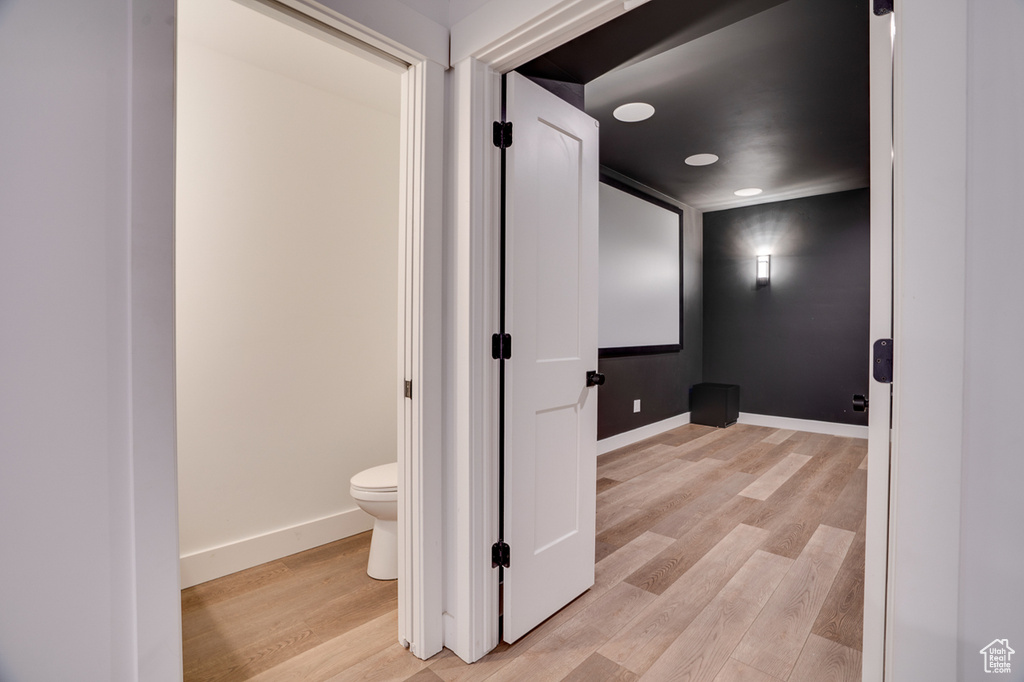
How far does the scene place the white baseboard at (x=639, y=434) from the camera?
429 cm

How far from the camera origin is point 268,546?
2.36 meters

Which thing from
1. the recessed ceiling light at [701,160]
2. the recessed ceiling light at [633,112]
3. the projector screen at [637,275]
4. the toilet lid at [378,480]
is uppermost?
the recessed ceiling light at [701,160]

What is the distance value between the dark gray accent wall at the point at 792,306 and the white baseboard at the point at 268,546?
4507 millimetres

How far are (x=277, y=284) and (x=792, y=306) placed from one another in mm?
5018

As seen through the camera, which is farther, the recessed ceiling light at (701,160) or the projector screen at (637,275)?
the projector screen at (637,275)

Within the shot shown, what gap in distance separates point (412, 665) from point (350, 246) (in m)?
1.98

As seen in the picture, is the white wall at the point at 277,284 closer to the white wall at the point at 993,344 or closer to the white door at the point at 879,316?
the white door at the point at 879,316

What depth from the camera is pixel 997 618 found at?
2.70 ft

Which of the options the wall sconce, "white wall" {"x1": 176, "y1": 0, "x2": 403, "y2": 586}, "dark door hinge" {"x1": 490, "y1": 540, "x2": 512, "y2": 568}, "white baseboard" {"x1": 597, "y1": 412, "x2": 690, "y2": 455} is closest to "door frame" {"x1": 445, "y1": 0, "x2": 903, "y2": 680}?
"dark door hinge" {"x1": 490, "y1": 540, "x2": 512, "y2": 568}

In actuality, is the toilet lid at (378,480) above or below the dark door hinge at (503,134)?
below

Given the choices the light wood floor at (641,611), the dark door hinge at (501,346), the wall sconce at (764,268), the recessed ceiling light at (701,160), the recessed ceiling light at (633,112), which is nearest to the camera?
the light wood floor at (641,611)

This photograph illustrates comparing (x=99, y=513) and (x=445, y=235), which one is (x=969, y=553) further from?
(x=99, y=513)

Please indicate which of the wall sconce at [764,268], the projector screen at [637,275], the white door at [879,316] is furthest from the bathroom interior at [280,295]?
the wall sconce at [764,268]

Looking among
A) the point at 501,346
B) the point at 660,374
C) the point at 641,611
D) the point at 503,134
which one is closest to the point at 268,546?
the point at 501,346
